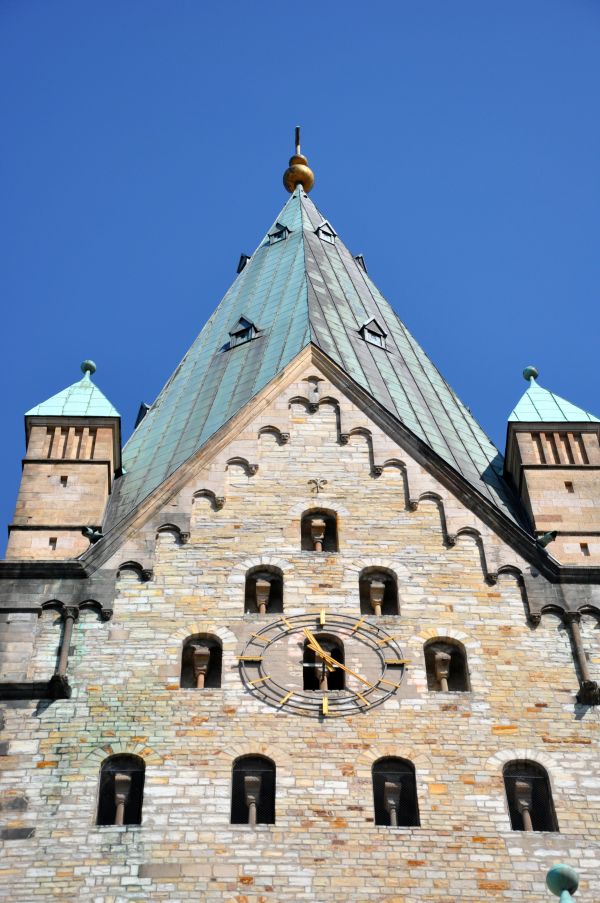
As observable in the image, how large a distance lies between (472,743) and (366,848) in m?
2.10

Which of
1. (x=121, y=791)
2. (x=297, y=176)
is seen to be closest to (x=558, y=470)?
(x=121, y=791)

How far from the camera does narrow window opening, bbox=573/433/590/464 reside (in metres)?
26.7

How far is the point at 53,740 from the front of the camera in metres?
21.2

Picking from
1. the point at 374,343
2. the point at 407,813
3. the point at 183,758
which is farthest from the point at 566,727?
the point at 374,343

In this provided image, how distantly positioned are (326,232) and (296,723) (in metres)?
19.0

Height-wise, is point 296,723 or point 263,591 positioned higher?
point 263,591

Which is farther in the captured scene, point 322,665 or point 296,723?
point 322,665

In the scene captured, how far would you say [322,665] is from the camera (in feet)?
73.3

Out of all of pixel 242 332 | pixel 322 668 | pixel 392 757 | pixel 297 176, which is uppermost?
pixel 297 176

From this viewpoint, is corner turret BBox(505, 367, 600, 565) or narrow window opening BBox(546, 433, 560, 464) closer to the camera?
corner turret BBox(505, 367, 600, 565)

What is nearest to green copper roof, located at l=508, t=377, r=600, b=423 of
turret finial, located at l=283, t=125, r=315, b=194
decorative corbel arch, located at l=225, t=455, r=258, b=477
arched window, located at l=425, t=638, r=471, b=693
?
decorative corbel arch, located at l=225, t=455, r=258, b=477

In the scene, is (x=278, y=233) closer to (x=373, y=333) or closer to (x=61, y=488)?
(x=373, y=333)

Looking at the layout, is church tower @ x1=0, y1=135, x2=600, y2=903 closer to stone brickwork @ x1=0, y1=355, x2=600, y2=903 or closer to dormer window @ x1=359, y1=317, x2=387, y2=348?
stone brickwork @ x1=0, y1=355, x2=600, y2=903

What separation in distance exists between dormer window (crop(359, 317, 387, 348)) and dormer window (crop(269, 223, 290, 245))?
656 centimetres
